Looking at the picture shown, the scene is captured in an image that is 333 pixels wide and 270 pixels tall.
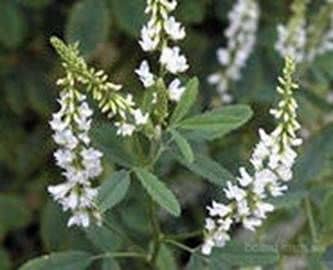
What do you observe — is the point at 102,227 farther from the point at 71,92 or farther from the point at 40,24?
the point at 40,24

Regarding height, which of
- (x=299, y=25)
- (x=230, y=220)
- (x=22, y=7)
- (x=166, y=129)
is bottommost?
(x=230, y=220)

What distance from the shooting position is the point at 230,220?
146 centimetres

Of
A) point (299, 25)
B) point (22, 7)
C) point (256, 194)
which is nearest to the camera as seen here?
point (256, 194)

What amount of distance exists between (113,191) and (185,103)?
16 centimetres

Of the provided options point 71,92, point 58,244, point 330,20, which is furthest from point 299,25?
point 71,92

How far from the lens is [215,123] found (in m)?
1.47

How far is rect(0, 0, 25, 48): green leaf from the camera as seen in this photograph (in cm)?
228

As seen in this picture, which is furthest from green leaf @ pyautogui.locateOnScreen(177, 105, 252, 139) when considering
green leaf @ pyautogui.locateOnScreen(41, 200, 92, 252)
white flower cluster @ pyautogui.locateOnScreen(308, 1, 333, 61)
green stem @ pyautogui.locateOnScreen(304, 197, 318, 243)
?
white flower cluster @ pyautogui.locateOnScreen(308, 1, 333, 61)

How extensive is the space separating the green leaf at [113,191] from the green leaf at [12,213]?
83cm

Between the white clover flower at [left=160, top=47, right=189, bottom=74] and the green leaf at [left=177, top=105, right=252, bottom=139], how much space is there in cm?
8

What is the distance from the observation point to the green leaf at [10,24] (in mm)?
2277

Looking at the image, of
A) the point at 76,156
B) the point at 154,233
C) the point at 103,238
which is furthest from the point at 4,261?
A: the point at 76,156

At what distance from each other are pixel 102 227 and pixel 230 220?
0.27m

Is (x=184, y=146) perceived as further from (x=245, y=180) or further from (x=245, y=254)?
(x=245, y=254)
